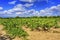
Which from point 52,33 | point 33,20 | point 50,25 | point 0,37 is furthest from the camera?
point 33,20

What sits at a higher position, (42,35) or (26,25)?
(26,25)

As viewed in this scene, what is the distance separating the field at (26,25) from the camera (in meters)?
5.04

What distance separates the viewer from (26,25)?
5.71 meters

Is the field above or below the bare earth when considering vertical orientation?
above

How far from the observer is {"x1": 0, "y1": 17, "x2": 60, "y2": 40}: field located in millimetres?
5043

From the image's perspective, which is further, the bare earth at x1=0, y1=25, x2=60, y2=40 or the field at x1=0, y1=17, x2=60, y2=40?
the field at x1=0, y1=17, x2=60, y2=40

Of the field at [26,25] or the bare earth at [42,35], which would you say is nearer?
the bare earth at [42,35]

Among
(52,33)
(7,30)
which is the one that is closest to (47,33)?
(52,33)

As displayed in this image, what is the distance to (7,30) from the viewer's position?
17.3 feet

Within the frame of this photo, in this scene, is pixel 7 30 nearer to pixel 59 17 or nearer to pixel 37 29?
pixel 37 29

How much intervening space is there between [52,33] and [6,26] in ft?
4.80

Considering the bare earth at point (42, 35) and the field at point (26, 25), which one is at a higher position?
the field at point (26, 25)

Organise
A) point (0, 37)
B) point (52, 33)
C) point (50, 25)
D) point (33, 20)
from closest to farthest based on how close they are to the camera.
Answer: point (0, 37) → point (52, 33) → point (50, 25) → point (33, 20)

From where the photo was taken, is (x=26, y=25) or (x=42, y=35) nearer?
(x=42, y=35)
